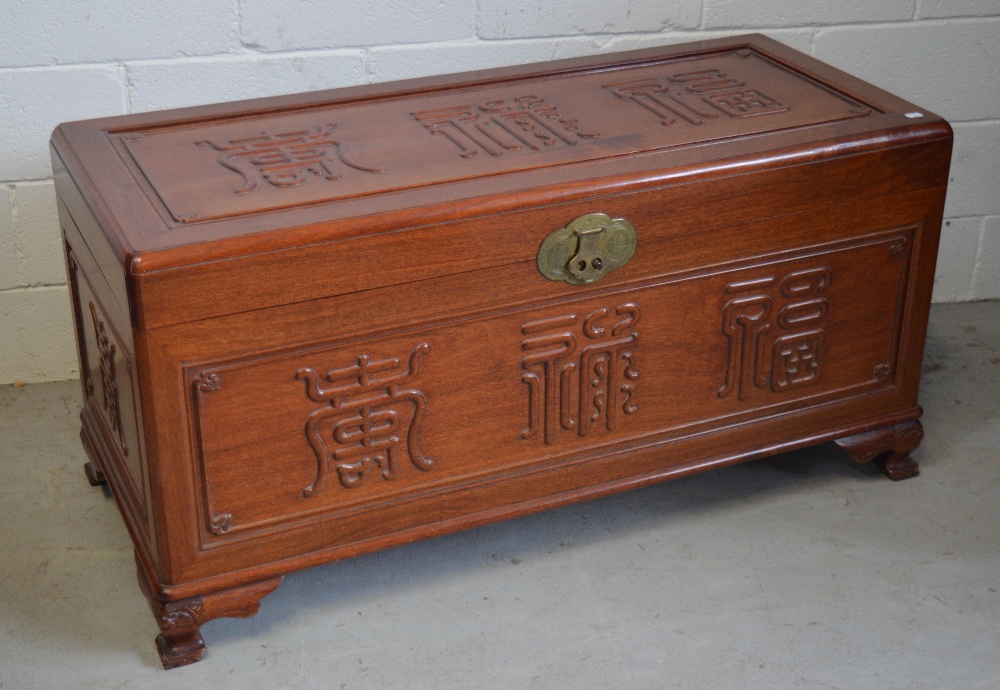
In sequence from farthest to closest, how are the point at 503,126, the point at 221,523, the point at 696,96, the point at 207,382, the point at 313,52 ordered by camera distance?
the point at 313,52 < the point at 696,96 < the point at 503,126 < the point at 221,523 < the point at 207,382

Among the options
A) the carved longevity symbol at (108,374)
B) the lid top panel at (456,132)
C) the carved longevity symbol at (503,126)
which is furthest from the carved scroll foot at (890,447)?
the carved longevity symbol at (108,374)

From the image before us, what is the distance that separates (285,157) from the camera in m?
2.05

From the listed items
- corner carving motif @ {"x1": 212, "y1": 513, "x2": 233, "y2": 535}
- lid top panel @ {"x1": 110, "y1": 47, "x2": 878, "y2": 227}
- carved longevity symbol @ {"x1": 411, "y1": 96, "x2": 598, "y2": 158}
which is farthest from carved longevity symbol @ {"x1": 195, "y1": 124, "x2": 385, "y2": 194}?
corner carving motif @ {"x1": 212, "y1": 513, "x2": 233, "y2": 535}

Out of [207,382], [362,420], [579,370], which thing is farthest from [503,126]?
[207,382]

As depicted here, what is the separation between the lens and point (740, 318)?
215cm

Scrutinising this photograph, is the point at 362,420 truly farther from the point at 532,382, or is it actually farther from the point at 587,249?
the point at 587,249

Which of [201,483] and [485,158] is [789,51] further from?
[201,483]

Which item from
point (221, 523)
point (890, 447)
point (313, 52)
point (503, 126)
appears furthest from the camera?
point (313, 52)

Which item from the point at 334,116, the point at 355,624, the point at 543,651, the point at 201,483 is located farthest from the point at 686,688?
the point at 334,116

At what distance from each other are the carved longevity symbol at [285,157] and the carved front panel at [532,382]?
265mm

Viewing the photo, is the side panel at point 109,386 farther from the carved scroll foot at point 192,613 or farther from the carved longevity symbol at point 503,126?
the carved longevity symbol at point 503,126

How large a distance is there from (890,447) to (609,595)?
2.16 feet

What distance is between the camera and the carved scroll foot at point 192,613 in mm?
1939

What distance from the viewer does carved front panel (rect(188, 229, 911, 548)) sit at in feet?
6.23
